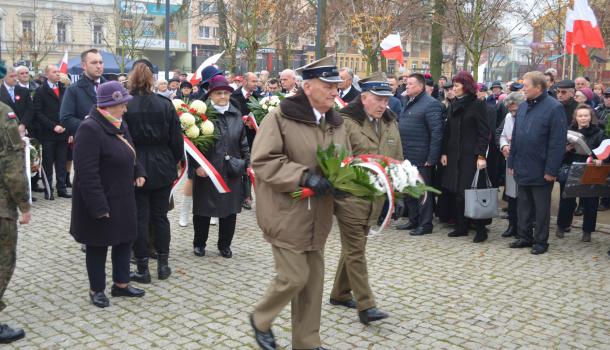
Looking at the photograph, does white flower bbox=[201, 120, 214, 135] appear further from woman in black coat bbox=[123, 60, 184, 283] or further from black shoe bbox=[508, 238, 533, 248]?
black shoe bbox=[508, 238, 533, 248]

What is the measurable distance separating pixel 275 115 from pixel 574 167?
16.8 feet

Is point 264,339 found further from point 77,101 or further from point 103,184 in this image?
point 77,101

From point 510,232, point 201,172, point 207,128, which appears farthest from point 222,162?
point 510,232

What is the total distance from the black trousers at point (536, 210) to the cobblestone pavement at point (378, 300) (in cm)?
33

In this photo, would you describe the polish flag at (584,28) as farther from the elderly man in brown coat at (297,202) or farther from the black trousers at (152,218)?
the elderly man in brown coat at (297,202)

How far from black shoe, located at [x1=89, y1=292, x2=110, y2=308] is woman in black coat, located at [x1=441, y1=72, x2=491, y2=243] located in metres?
5.09

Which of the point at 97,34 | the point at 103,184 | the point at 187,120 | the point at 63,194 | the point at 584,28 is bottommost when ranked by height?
the point at 63,194

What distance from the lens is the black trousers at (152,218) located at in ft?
22.0

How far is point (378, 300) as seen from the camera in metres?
6.31

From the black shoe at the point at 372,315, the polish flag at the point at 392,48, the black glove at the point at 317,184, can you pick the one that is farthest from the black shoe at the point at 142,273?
the polish flag at the point at 392,48

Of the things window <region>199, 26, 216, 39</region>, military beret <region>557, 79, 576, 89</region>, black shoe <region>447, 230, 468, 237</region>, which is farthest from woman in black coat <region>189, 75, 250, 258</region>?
window <region>199, 26, 216, 39</region>

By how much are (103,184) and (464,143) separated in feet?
16.9

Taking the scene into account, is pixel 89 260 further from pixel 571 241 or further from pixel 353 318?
pixel 571 241

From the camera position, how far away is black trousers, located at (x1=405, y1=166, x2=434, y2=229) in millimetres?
9344
